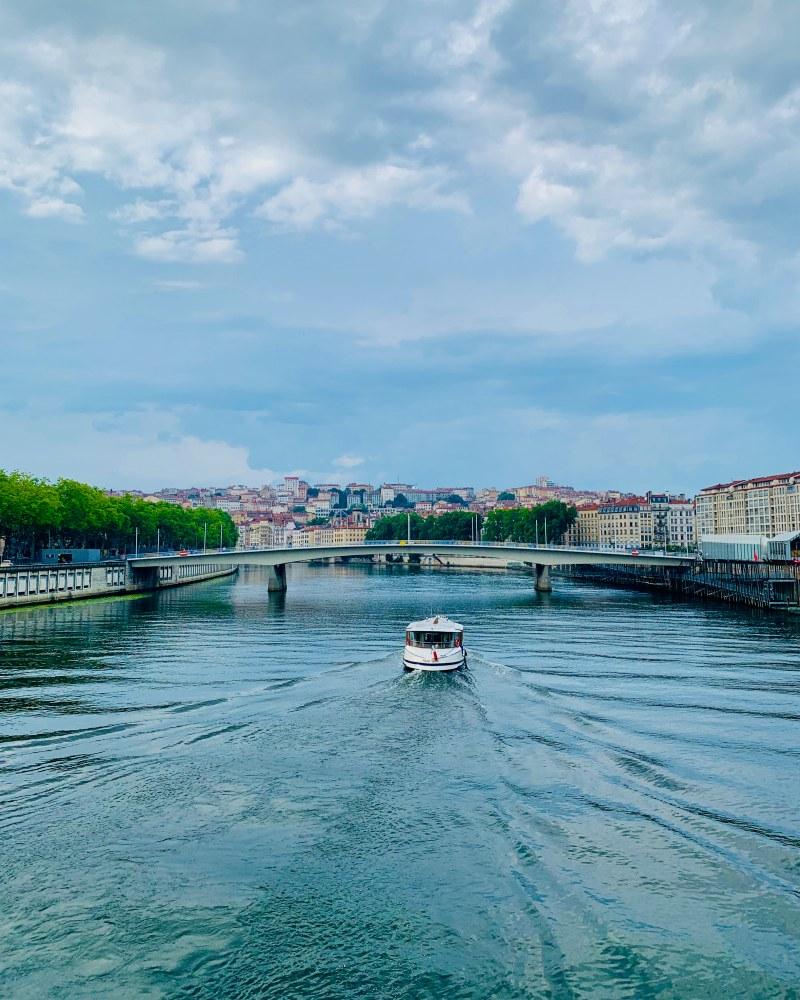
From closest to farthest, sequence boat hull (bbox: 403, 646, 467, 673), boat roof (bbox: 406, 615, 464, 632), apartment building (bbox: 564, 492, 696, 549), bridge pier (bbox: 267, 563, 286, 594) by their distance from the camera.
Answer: boat hull (bbox: 403, 646, 467, 673) → boat roof (bbox: 406, 615, 464, 632) → bridge pier (bbox: 267, 563, 286, 594) → apartment building (bbox: 564, 492, 696, 549)

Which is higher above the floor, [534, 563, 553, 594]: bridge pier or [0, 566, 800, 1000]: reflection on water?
[534, 563, 553, 594]: bridge pier

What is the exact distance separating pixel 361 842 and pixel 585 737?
340 inches

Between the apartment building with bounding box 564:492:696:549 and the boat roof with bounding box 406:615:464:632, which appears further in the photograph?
the apartment building with bounding box 564:492:696:549

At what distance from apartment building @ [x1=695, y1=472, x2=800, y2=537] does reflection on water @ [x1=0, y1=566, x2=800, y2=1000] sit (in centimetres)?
13238

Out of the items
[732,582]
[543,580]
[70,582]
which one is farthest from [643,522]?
[70,582]

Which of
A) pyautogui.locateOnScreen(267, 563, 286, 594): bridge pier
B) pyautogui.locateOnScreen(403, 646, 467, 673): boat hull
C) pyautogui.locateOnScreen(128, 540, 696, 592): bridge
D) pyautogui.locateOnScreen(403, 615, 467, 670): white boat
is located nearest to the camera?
pyautogui.locateOnScreen(403, 646, 467, 673): boat hull

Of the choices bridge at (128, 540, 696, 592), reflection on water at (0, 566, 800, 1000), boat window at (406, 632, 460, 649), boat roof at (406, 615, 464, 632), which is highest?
bridge at (128, 540, 696, 592)

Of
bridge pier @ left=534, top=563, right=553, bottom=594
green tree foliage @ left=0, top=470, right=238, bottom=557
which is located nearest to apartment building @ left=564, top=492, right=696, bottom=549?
green tree foliage @ left=0, top=470, right=238, bottom=557

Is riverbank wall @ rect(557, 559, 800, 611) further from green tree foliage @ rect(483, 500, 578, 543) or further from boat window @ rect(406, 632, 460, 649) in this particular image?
green tree foliage @ rect(483, 500, 578, 543)

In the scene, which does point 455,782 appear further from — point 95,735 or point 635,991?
point 95,735

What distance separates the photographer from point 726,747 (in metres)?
19.3

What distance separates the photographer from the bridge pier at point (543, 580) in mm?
82750

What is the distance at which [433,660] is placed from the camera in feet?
99.4

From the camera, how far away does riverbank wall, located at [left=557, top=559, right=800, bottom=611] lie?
61.0m
